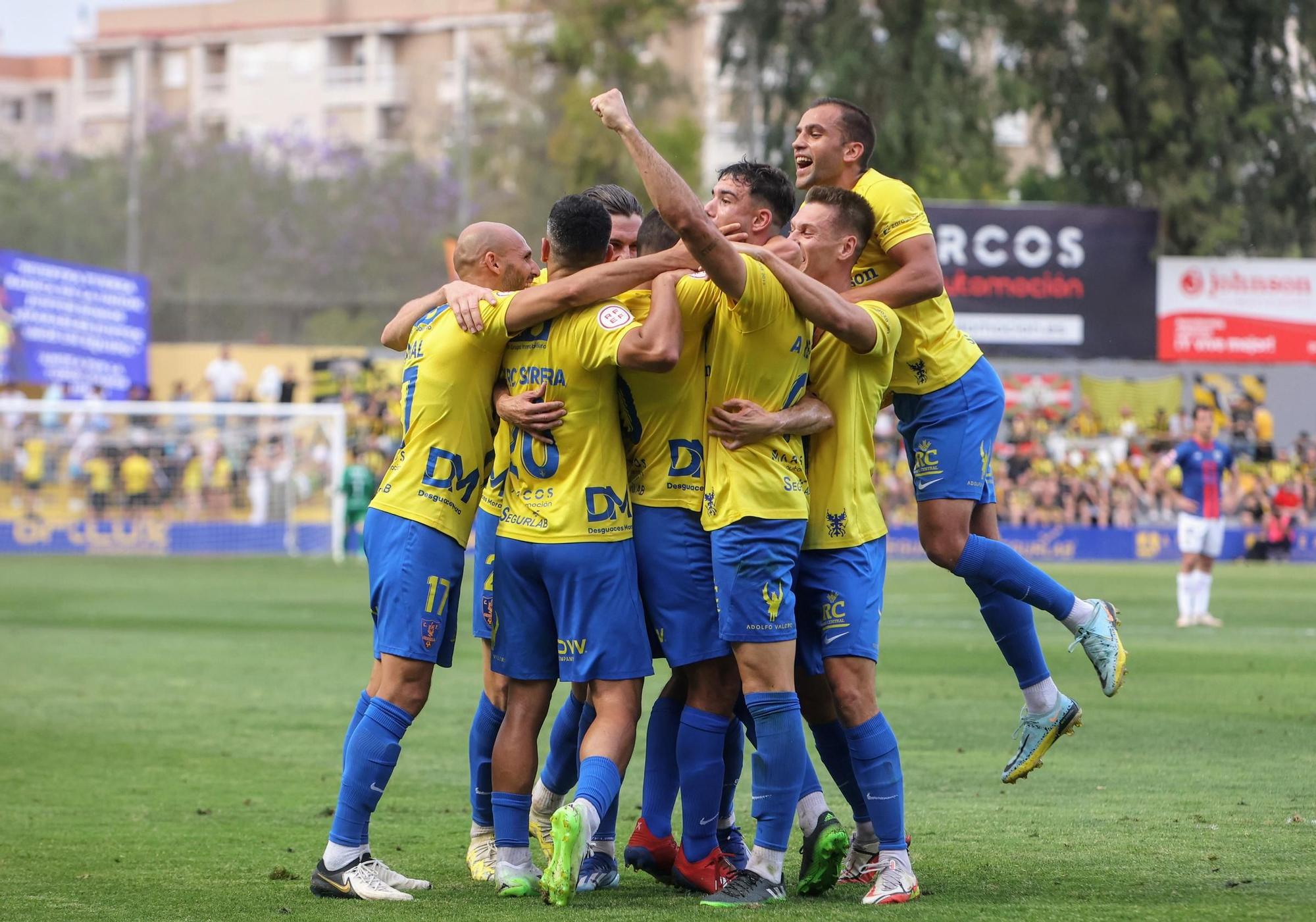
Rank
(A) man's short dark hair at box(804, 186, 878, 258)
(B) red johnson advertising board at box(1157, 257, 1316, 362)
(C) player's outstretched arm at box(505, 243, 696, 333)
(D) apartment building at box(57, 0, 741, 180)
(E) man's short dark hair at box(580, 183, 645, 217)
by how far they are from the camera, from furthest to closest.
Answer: (D) apartment building at box(57, 0, 741, 180)
(B) red johnson advertising board at box(1157, 257, 1316, 362)
(E) man's short dark hair at box(580, 183, 645, 217)
(A) man's short dark hair at box(804, 186, 878, 258)
(C) player's outstretched arm at box(505, 243, 696, 333)

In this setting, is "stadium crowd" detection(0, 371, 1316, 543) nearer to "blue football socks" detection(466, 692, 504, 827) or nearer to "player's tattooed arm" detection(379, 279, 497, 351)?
"player's tattooed arm" detection(379, 279, 497, 351)

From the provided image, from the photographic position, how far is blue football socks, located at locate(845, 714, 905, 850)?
6.12m

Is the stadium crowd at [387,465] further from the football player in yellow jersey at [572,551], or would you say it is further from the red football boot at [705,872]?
the football player in yellow jersey at [572,551]

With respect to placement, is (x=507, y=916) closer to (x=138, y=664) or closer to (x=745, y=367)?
(x=745, y=367)

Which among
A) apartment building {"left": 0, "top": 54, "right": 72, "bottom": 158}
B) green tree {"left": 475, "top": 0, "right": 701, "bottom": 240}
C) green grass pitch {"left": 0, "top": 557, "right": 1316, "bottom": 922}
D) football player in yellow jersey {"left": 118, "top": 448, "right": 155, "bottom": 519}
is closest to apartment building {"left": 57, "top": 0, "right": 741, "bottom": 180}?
apartment building {"left": 0, "top": 54, "right": 72, "bottom": 158}

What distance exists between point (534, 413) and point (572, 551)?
50cm

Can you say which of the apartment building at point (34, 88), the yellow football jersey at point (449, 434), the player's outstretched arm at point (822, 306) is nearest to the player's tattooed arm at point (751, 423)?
the player's outstretched arm at point (822, 306)

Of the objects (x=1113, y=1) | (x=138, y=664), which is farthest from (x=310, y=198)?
(x=138, y=664)

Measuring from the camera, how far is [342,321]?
5100cm

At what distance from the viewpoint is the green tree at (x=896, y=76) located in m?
37.9

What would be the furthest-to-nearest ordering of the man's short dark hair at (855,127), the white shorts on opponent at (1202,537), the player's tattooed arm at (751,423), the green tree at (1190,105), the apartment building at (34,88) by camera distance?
the apartment building at (34,88), the green tree at (1190,105), the white shorts on opponent at (1202,537), the man's short dark hair at (855,127), the player's tattooed arm at (751,423)

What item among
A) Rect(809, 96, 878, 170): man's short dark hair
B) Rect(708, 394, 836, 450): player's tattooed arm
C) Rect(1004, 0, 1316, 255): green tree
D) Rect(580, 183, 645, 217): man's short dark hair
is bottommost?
Rect(708, 394, 836, 450): player's tattooed arm

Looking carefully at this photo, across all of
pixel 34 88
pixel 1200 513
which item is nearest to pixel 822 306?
pixel 1200 513

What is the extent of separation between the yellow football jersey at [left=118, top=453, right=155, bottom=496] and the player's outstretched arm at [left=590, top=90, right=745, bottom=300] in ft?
95.7
